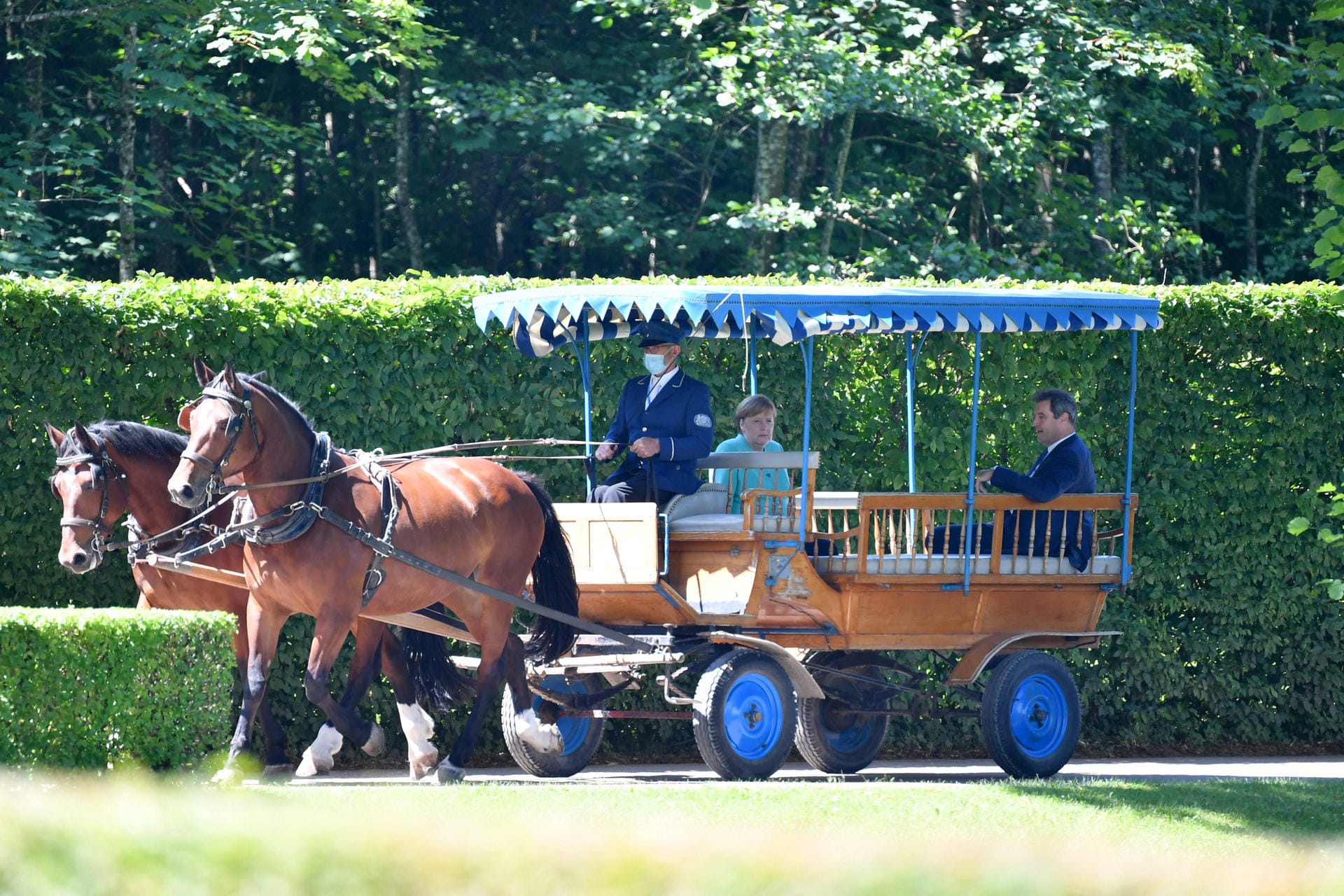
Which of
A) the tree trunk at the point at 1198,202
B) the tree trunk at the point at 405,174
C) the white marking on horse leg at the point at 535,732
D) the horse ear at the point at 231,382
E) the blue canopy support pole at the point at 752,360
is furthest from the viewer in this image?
the tree trunk at the point at 1198,202

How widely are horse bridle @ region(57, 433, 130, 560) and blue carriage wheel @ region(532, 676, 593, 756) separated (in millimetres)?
2638

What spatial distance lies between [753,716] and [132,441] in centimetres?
375

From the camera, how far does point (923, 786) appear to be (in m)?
9.22

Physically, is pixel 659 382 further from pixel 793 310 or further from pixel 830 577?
pixel 830 577

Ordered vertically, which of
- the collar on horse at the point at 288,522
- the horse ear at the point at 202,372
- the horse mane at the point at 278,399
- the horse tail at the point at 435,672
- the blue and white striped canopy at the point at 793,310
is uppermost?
the blue and white striped canopy at the point at 793,310

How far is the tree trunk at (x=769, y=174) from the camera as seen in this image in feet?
55.7

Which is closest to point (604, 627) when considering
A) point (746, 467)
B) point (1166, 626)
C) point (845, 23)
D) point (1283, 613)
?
point (746, 467)

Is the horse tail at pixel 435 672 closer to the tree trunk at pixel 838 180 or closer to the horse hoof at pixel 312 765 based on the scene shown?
the horse hoof at pixel 312 765

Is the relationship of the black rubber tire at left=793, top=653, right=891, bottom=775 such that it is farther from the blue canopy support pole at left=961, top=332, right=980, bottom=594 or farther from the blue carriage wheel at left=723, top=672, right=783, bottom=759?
the blue canopy support pole at left=961, top=332, right=980, bottom=594

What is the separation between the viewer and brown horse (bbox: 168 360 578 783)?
8.80 metres

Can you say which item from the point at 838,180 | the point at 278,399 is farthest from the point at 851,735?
the point at 838,180

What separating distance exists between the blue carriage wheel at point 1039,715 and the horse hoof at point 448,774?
10.5ft

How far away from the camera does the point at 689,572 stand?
9.69 metres

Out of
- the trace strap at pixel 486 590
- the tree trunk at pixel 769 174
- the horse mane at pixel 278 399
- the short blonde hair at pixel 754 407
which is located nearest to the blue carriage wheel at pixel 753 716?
the trace strap at pixel 486 590
